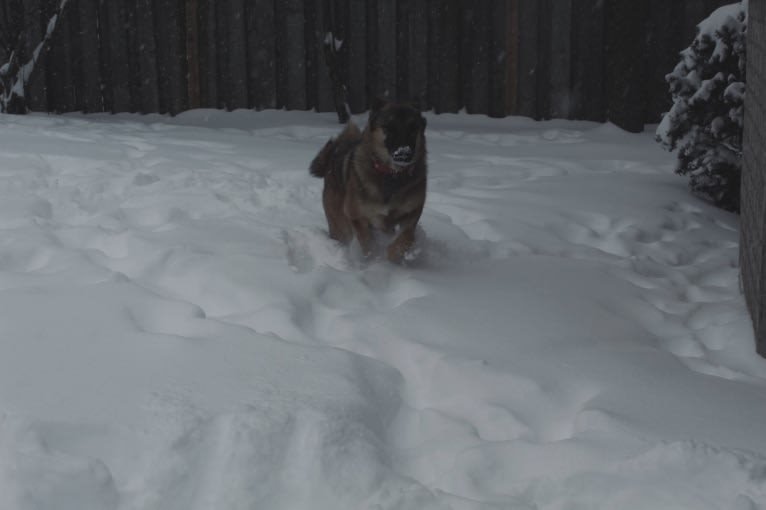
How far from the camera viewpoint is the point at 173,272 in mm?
4797

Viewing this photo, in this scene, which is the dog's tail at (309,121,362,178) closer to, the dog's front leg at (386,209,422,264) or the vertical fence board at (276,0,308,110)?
the dog's front leg at (386,209,422,264)

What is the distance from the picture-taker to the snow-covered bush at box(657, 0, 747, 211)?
22.7ft

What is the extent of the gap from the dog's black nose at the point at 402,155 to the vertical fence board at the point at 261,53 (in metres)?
6.63

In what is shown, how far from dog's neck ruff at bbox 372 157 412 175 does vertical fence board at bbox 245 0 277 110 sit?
21.0ft

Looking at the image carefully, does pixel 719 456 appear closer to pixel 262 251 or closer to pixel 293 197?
pixel 262 251

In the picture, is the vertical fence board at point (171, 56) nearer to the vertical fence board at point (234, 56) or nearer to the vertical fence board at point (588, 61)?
the vertical fence board at point (234, 56)

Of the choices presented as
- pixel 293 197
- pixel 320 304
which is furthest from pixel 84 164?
pixel 320 304

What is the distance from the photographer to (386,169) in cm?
528

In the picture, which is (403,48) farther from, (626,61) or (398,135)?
(398,135)

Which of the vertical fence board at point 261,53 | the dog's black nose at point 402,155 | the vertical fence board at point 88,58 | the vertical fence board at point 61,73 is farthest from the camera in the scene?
the vertical fence board at point 61,73

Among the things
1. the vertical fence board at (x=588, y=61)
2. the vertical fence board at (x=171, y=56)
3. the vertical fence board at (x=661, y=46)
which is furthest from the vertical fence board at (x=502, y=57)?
the vertical fence board at (x=171, y=56)

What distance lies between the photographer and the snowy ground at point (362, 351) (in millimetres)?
2979

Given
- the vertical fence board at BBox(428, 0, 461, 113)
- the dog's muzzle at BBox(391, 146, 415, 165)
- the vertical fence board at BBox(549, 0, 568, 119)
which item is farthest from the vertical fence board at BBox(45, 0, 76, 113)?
the dog's muzzle at BBox(391, 146, 415, 165)

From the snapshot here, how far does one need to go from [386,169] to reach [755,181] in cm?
187
